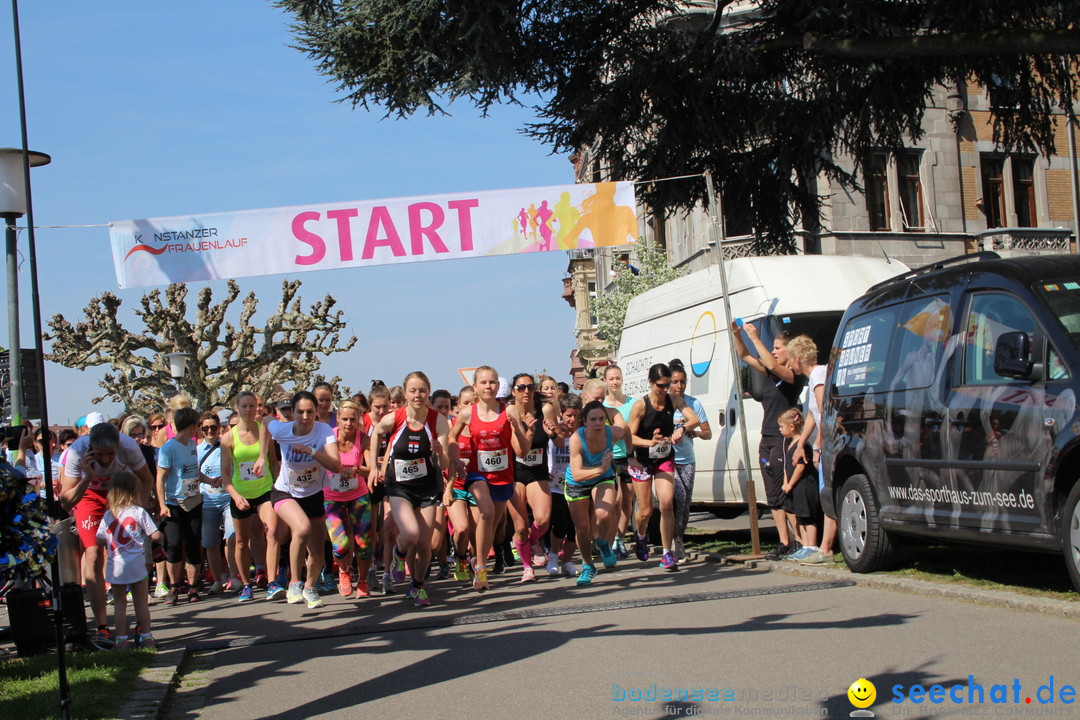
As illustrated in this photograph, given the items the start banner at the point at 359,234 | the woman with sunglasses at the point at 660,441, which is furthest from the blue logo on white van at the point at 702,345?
the woman with sunglasses at the point at 660,441

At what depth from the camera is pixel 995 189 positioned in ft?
133

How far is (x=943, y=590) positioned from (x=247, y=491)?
A: 6.72 metres

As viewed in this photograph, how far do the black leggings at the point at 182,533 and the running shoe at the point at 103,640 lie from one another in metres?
3.79

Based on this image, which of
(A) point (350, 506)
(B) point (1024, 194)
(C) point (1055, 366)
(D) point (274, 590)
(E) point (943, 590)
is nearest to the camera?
(C) point (1055, 366)

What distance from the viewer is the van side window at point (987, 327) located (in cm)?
778

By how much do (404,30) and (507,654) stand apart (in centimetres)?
939

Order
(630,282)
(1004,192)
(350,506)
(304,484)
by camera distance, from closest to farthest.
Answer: (304,484), (350,506), (1004,192), (630,282)

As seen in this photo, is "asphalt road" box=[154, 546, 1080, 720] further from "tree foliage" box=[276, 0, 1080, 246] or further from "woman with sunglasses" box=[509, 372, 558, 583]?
"tree foliage" box=[276, 0, 1080, 246]

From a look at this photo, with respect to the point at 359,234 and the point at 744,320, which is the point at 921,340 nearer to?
the point at 744,320

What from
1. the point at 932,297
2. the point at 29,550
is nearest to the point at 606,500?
the point at 932,297

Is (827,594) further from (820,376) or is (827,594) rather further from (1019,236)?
(1019,236)

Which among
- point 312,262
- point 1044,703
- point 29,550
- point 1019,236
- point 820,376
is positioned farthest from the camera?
point 1019,236

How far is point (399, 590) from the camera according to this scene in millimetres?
12117

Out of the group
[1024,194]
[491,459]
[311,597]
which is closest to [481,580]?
[491,459]
